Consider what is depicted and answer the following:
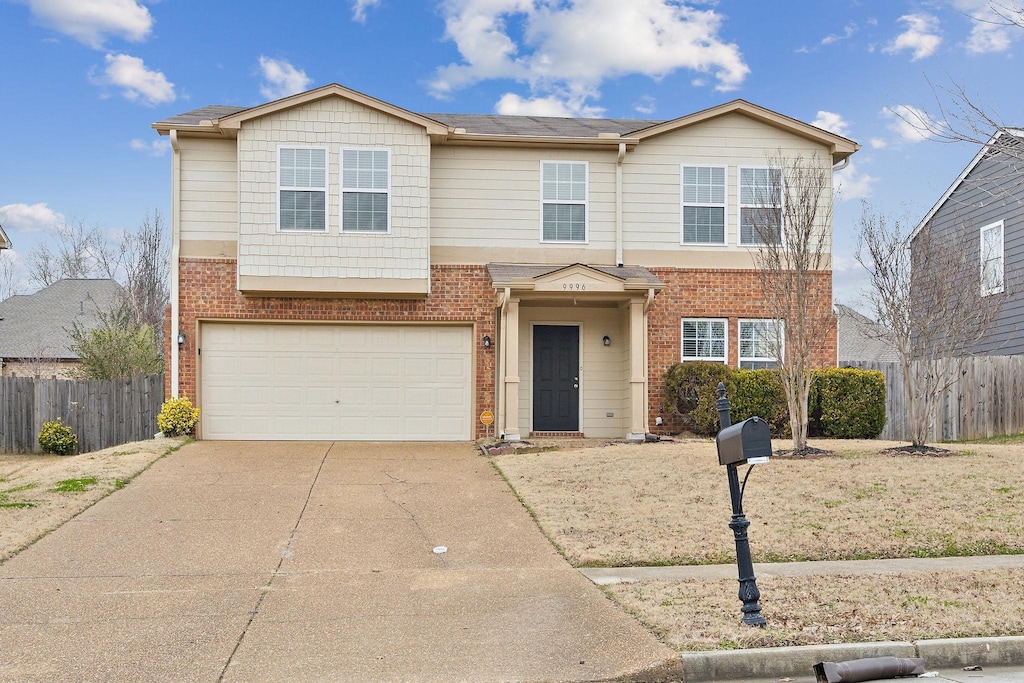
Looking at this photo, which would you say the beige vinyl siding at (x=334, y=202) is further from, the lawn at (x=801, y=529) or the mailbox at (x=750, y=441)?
the mailbox at (x=750, y=441)

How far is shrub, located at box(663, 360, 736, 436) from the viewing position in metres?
17.2

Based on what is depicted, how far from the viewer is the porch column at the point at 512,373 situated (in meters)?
16.9

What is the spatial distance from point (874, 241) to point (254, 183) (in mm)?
10412

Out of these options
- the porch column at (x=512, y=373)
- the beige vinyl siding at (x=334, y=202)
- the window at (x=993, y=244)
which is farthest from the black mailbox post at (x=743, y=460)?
the window at (x=993, y=244)

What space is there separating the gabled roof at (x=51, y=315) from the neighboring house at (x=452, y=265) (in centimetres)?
1675

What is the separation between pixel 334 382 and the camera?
17781mm

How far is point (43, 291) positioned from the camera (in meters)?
35.9

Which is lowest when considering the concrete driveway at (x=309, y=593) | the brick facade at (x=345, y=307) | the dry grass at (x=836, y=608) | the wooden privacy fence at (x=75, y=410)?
the concrete driveway at (x=309, y=593)

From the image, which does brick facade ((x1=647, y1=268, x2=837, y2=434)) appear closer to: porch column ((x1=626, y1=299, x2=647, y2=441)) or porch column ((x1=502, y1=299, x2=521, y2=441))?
porch column ((x1=626, y1=299, x2=647, y2=441))

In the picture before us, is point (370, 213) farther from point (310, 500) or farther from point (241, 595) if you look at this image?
point (241, 595)

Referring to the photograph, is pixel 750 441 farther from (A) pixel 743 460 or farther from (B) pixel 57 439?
(B) pixel 57 439

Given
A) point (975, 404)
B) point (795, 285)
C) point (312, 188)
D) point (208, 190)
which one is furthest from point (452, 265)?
point (975, 404)

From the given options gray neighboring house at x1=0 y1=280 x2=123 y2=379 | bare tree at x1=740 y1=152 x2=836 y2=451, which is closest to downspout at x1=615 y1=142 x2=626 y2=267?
bare tree at x1=740 y1=152 x2=836 y2=451

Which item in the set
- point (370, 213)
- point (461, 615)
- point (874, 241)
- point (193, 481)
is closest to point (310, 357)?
point (370, 213)
